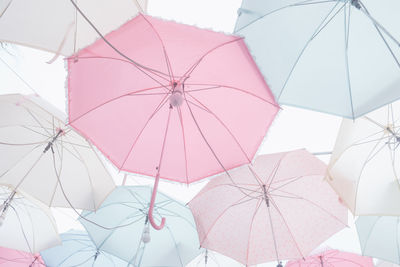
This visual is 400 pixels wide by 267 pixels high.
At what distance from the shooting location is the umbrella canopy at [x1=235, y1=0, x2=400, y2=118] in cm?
213

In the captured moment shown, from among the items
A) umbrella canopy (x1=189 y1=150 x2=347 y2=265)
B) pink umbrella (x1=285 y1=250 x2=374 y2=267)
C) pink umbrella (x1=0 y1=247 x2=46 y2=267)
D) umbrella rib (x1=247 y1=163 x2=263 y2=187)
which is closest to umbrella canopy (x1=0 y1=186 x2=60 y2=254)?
pink umbrella (x1=0 y1=247 x2=46 y2=267)

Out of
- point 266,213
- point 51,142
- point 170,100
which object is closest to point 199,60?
point 170,100

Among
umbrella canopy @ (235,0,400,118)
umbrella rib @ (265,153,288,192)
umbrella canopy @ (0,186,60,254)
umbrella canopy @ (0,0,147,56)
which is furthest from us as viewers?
umbrella canopy @ (0,186,60,254)

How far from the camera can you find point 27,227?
16.3 ft

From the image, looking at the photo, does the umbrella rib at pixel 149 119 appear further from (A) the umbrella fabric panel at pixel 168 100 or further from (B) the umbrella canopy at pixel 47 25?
(B) the umbrella canopy at pixel 47 25

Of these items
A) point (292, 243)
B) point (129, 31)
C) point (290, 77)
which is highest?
point (129, 31)

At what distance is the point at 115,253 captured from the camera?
498 cm

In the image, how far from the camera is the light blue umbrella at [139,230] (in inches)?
176

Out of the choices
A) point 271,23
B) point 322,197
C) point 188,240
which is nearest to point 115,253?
point 188,240

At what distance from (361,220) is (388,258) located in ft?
2.01

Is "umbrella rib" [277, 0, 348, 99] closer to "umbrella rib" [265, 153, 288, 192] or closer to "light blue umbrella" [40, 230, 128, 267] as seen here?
"umbrella rib" [265, 153, 288, 192]

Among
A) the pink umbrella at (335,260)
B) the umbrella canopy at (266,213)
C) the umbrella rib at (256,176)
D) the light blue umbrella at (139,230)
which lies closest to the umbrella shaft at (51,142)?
the light blue umbrella at (139,230)

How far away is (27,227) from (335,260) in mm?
6011

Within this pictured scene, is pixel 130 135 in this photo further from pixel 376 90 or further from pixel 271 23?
pixel 376 90
